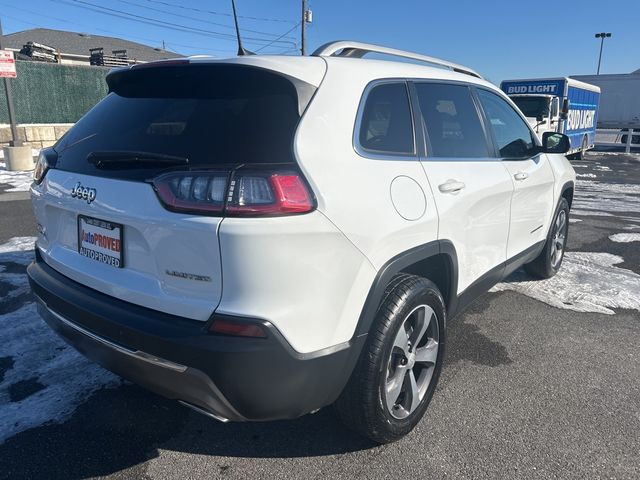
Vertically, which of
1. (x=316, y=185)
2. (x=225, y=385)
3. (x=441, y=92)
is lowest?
(x=225, y=385)

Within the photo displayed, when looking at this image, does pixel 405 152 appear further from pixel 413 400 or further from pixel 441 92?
pixel 413 400

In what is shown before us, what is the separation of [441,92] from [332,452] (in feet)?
6.85

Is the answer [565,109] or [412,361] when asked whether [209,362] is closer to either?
[412,361]

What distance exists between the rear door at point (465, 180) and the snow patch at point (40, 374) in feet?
7.05

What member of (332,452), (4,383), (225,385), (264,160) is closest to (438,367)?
(332,452)

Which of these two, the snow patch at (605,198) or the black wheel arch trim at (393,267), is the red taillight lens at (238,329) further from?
the snow patch at (605,198)

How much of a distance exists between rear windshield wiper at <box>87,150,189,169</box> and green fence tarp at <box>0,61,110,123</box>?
1735 centimetres

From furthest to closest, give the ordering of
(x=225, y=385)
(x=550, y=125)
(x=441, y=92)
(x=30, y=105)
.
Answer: (x=30, y=105) < (x=550, y=125) < (x=441, y=92) < (x=225, y=385)

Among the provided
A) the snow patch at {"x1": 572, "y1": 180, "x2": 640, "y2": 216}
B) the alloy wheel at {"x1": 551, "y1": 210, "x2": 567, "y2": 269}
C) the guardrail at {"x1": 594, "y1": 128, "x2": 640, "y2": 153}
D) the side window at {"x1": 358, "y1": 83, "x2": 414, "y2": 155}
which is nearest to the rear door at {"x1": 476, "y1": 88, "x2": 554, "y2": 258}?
the alloy wheel at {"x1": 551, "y1": 210, "x2": 567, "y2": 269}

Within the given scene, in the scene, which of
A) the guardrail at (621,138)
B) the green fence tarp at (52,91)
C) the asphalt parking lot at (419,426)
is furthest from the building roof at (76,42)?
the asphalt parking lot at (419,426)

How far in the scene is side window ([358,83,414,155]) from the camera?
2305 millimetres

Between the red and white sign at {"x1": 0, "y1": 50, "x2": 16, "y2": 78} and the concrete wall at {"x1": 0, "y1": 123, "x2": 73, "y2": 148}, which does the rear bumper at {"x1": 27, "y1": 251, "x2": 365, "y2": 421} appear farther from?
the concrete wall at {"x1": 0, "y1": 123, "x2": 73, "y2": 148}

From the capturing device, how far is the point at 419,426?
8.71 ft

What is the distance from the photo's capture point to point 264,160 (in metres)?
1.91
